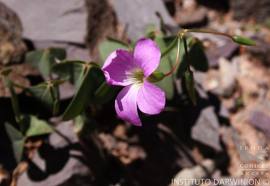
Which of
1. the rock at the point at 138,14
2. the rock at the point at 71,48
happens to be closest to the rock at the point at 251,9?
the rock at the point at 138,14

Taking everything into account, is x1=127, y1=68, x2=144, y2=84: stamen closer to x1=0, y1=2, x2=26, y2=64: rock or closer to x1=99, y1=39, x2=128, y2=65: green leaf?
x1=99, y1=39, x2=128, y2=65: green leaf

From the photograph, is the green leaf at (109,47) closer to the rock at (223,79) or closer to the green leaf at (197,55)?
the green leaf at (197,55)

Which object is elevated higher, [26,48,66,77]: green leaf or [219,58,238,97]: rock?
[26,48,66,77]: green leaf

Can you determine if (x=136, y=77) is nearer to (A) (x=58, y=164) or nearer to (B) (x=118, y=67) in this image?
(B) (x=118, y=67)

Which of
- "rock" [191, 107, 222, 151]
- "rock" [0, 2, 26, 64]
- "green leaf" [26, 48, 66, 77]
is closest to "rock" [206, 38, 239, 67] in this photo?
"rock" [191, 107, 222, 151]

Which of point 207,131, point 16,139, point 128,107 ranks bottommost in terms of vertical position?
point 207,131

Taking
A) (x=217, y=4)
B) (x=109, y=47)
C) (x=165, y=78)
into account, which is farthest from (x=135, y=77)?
(x=217, y=4)

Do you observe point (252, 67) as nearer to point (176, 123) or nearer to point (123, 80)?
point (176, 123)
